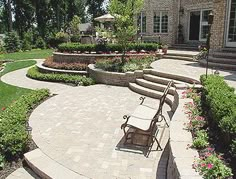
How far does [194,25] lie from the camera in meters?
18.3

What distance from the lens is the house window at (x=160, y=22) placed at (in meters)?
19.4

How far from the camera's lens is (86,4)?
171ft

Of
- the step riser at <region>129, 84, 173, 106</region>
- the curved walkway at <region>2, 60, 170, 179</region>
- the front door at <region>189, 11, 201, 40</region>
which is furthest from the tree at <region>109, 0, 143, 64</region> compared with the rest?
the front door at <region>189, 11, 201, 40</region>

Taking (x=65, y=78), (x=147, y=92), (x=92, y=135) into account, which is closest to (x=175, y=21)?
(x=65, y=78)

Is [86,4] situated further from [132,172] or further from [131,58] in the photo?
[132,172]

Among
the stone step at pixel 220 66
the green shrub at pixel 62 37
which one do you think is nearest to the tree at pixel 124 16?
the stone step at pixel 220 66

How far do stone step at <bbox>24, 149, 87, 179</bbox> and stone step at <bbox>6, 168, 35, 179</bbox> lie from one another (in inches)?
5.1

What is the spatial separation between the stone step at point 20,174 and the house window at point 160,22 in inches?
658

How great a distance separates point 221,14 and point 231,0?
0.72 meters

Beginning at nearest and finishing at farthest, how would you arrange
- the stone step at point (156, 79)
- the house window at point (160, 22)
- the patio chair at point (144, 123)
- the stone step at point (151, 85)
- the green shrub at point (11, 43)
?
the patio chair at point (144, 123)
the stone step at point (151, 85)
the stone step at point (156, 79)
the house window at point (160, 22)
the green shrub at point (11, 43)

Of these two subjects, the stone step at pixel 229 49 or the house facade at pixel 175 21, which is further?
the house facade at pixel 175 21

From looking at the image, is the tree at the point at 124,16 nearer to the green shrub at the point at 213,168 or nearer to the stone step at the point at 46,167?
the stone step at the point at 46,167

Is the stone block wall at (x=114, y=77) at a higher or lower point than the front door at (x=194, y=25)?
lower

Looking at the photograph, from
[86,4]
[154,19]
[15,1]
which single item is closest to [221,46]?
[154,19]
